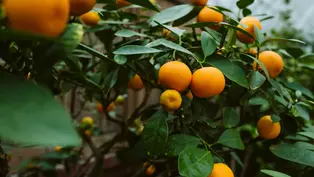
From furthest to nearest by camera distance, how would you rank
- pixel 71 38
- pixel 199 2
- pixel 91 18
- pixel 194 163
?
1. pixel 91 18
2. pixel 199 2
3. pixel 194 163
4. pixel 71 38

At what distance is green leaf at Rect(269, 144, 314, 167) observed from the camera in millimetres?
632

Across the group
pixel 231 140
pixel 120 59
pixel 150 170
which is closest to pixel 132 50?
pixel 120 59

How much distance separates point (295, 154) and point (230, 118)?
0.48ft

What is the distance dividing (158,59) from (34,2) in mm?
414

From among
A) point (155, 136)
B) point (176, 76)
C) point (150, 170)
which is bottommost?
point (150, 170)

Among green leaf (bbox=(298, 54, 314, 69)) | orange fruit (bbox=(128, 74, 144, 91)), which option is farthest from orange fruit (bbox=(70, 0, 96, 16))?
green leaf (bbox=(298, 54, 314, 69))

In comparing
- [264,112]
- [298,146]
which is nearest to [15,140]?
[298,146]

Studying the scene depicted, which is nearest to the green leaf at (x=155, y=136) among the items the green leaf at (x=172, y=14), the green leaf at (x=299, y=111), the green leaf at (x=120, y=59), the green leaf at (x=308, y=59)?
the green leaf at (x=120, y=59)

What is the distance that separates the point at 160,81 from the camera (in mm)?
534

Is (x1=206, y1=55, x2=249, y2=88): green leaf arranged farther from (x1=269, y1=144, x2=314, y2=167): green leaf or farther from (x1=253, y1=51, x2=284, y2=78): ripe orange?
(x1=269, y1=144, x2=314, y2=167): green leaf

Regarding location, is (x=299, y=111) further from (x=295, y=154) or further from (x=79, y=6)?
(x=79, y=6)

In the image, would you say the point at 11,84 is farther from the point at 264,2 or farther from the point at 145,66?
the point at 264,2

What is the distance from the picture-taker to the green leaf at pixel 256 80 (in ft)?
1.89

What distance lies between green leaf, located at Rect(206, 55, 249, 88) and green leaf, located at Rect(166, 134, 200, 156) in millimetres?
124
